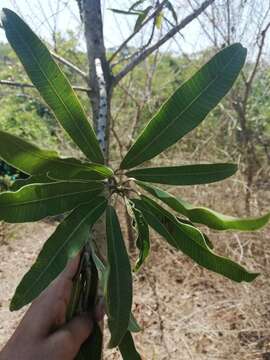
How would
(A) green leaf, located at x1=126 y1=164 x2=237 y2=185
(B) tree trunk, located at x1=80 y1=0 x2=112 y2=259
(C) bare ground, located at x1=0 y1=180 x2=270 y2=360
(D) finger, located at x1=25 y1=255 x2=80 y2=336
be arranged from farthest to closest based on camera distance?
(C) bare ground, located at x1=0 y1=180 x2=270 y2=360
(B) tree trunk, located at x1=80 y1=0 x2=112 y2=259
(D) finger, located at x1=25 y1=255 x2=80 y2=336
(A) green leaf, located at x1=126 y1=164 x2=237 y2=185

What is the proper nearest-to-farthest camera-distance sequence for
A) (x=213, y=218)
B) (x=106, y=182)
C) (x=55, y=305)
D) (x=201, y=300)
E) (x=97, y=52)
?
1. (x=213, y=218)
2. (x=106, y=182)
3. (x=55, y=305)
4. (x=97, y=52)
5. (x=201, y=300)

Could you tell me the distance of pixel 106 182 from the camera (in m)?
0.73

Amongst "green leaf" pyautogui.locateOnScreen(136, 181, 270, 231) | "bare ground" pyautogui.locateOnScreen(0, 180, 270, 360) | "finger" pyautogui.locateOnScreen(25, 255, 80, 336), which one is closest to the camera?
"green leaf" pyautogui.locateOnScreen(136, 181, 270, 231)

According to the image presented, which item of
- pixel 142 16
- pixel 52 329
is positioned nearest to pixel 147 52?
pixel 142 16

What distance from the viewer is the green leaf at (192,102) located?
2.16ft

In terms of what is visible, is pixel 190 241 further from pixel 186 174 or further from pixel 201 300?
pixel 201 300

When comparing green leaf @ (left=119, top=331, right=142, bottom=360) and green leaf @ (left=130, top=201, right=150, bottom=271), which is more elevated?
green leaf @ (left=130, top=201, right=150, bottom=271)

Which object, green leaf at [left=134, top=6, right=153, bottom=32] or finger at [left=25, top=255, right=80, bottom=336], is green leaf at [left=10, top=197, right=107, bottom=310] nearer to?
finger at [left=25, top=255, right=80, bottom=336]

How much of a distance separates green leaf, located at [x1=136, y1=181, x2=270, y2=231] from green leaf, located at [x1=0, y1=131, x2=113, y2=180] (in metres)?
0.10

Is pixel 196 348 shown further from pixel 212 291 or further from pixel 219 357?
pixel 212 291

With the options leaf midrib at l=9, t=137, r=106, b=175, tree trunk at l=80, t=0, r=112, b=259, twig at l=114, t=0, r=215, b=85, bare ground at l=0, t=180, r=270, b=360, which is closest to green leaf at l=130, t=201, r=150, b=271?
leaf midrib at l=9, t=137, r=106, b=175

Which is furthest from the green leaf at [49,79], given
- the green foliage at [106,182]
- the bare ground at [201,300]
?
the bare ground at [201,300]

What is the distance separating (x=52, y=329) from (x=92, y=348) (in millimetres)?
89

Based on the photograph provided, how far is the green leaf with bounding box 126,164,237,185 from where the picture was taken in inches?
28.0
